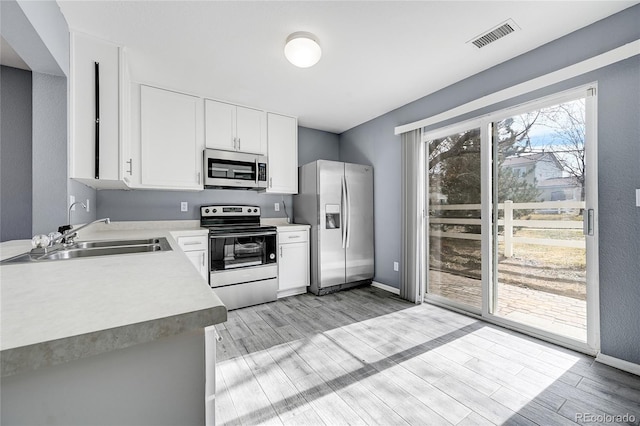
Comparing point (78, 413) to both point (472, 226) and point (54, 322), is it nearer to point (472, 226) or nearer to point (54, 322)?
point (54, 322)

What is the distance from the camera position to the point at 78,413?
0.54 metres

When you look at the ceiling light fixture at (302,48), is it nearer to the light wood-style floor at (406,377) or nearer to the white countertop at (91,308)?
the white countertop at (91,308)

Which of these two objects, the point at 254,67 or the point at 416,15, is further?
the point at 254,67

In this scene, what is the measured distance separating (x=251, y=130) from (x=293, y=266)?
1.85 metres

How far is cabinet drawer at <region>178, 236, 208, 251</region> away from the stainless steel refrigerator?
1.37m

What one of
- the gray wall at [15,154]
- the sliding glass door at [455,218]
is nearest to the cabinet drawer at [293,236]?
the sliding glass door at [455,218]

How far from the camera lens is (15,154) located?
89.8 inches

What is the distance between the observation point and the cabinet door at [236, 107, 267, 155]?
11.4 ft

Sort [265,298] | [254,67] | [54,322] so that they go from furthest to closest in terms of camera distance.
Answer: [265,298] → [254,67] → [54,322]

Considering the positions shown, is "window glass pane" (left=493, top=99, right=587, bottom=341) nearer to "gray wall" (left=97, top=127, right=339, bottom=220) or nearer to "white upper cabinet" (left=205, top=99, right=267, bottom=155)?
"gray wall" (left=97, top=127, right=339, bottom=220)

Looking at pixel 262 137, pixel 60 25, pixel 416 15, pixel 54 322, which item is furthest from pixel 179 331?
pixel 262 137

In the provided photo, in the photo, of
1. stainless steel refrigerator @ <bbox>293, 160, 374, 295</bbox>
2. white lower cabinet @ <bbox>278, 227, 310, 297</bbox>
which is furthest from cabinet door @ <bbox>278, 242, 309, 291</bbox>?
stainless steel refrigerator @ <bbox>293, 160, 374, 295</bbox>

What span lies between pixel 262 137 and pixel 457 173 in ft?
7.96

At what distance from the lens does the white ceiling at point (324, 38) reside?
1875 mm
